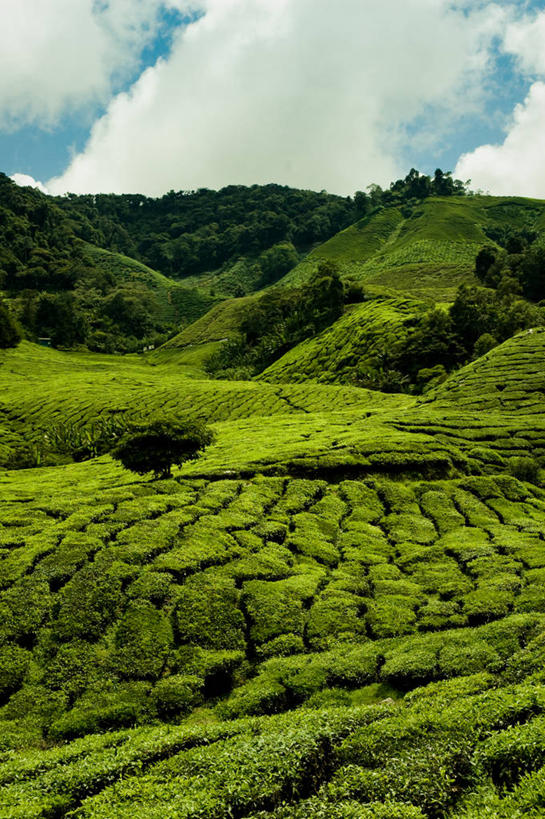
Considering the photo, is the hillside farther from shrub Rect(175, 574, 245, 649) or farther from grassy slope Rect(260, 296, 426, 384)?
grassy slope Rect(260, 296, 426, 384)

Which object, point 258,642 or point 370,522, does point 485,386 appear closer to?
point 370,522

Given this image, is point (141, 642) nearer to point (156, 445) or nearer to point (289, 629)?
point (289, 629)

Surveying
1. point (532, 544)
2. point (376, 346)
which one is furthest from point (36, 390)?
point (532, 544)

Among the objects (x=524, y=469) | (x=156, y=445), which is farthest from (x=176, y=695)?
(x=524, y=469)

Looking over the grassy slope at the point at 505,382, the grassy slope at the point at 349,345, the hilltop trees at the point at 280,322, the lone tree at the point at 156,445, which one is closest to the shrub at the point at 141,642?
the lone tree at the point at 156,445

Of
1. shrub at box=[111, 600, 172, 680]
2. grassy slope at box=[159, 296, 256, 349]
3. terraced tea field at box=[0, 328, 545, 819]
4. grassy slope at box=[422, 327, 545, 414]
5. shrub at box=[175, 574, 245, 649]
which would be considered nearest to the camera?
terraced tea field at box=[0, 328, 545, 819]

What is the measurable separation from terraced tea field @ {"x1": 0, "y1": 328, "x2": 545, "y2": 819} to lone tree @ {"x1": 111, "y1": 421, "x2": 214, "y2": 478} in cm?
163

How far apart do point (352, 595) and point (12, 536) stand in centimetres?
1727

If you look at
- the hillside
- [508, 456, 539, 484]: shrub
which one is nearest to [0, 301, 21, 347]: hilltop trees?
the hillside

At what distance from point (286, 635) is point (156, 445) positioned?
1737 cm

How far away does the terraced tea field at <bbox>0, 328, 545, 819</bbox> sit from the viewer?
1245cm

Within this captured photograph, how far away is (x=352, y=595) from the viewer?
23719 millimetres

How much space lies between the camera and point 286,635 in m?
21.3

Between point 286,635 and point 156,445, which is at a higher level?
point 156,445
